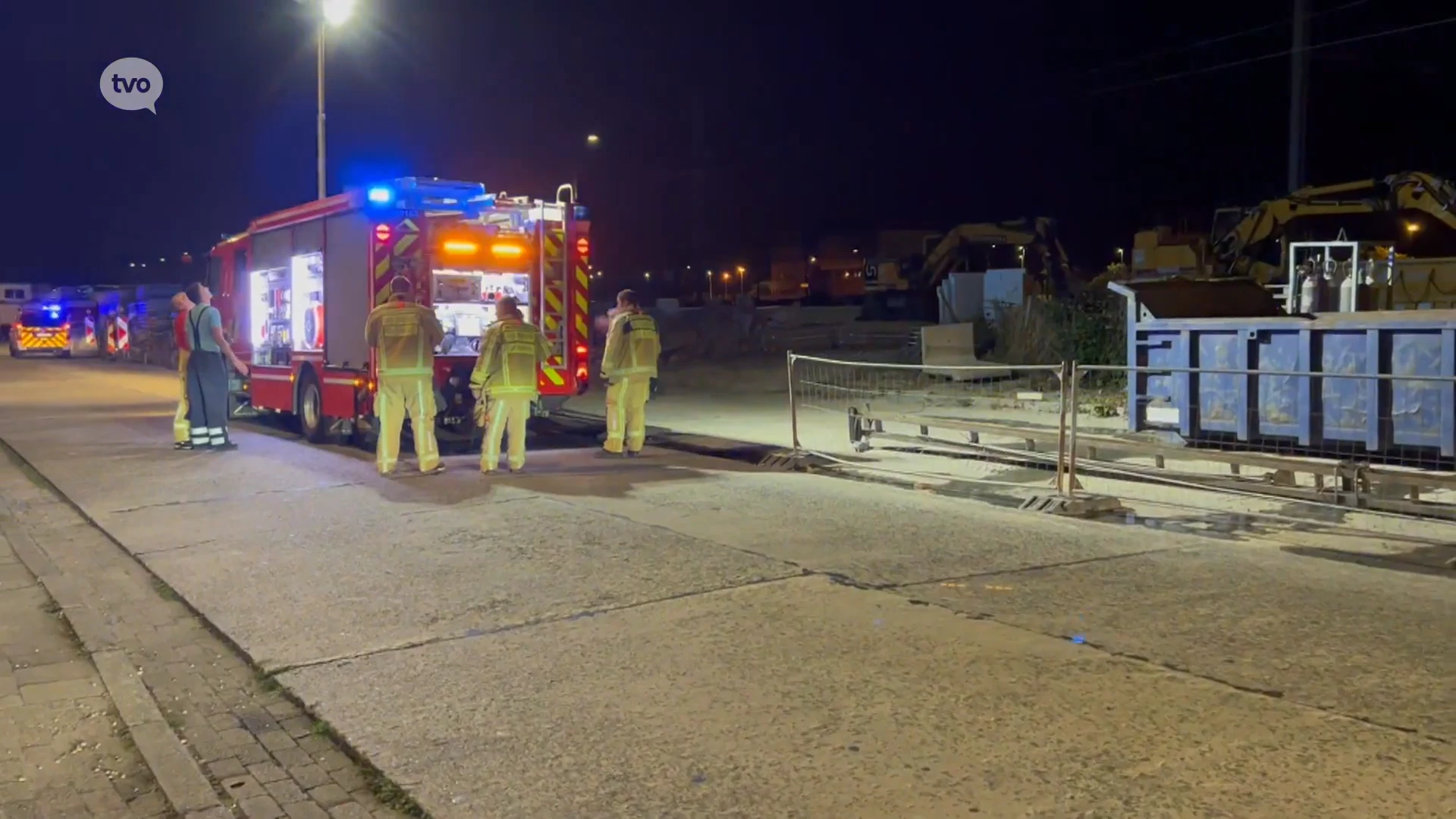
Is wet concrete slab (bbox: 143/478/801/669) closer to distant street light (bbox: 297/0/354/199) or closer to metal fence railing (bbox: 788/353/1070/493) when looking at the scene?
metal fence railing (bbox: 788/353/1070/493)

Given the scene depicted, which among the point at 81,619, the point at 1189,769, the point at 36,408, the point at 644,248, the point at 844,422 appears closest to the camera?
the point at 1189,769

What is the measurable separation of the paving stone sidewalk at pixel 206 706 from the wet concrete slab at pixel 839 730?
0.52 feet

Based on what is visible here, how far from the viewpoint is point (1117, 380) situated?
17609 millimetres

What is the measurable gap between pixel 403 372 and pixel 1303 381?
7577 mm

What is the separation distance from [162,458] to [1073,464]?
31.3 ft

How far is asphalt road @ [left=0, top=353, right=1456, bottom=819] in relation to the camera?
4211 millimetres

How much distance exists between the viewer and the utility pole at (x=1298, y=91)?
2294 centimetres

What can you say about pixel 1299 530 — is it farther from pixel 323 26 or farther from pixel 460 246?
pixel 323 26

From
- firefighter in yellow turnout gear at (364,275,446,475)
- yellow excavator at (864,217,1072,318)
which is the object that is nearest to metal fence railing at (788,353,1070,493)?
firefighter in yellow turnout gear at (364,275,446,475)

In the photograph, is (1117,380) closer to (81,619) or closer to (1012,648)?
(1012,648)

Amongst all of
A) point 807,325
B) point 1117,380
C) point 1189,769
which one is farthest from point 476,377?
point 807,325

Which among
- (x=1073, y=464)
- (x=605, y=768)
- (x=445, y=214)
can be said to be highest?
(x=445, y=214)

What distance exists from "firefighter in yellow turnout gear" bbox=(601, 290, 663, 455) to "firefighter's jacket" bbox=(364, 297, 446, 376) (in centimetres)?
180

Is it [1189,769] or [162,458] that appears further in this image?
[162,458]
